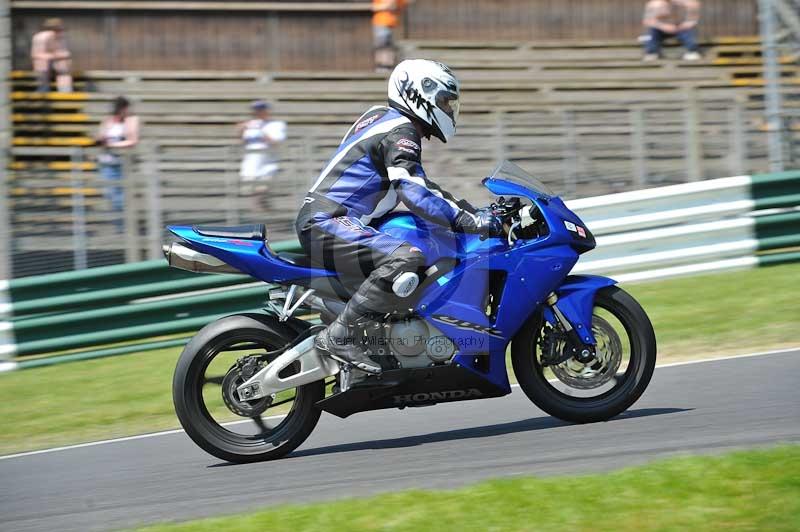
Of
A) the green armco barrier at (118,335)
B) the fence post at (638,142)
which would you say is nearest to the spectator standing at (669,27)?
the fence post at (638,142)

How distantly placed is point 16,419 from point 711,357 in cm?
481

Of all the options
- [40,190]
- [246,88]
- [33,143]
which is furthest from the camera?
[246,88]

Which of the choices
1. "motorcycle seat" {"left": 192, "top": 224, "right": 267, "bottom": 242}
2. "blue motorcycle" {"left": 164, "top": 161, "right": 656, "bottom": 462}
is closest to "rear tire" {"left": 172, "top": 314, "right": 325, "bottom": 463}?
"blue motorcycle" {"left": 164, "top": 161, "right": 656, "bottom": 462}

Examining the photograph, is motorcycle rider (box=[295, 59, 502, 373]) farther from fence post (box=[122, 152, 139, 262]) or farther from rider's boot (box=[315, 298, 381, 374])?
fence post (box=[122, 152, 139, 262])

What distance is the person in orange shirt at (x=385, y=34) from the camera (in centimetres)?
1694

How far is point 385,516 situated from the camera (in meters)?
4.80

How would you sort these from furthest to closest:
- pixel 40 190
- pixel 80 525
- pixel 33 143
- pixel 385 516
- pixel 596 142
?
pixel 33 143, pixel 596 142, pixel 40 190, pixel 80 525, pixel 385 516

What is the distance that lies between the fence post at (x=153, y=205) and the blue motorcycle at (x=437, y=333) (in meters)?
5.16

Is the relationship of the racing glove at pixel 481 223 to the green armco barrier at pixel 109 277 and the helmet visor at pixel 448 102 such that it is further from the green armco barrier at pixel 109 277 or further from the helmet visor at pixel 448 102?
the green armco barrier at pixel 109 277

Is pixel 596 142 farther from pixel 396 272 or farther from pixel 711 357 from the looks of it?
pixel 396 272

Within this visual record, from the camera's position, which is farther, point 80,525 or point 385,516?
point 80,525

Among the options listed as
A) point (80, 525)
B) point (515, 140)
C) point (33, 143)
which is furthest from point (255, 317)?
point (33, 143)

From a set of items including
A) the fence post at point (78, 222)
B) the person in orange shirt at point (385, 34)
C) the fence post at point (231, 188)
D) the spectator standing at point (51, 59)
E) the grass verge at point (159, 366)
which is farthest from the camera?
the person in orange shirt at point (385, 34)

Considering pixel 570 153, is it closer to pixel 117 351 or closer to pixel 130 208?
pixel 130 208
